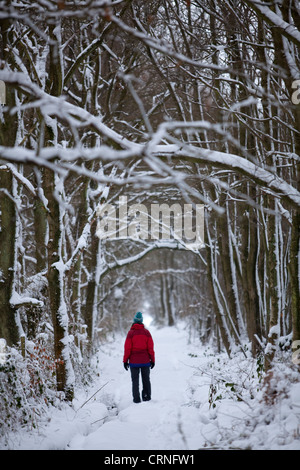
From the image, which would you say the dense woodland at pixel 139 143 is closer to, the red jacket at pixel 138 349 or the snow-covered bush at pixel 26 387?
the snow-covered bush at pixel 26 387

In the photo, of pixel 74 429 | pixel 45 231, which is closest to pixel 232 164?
pixel 74 429

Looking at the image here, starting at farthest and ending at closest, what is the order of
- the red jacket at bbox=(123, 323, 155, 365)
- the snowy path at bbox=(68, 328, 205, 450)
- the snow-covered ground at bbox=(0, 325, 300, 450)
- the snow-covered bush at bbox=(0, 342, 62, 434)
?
1. the red jacket at bbox=(123, 323, 155, 365)
2. the snow-covered bush at bbox=(0, 342, 62, 434)
3. the snowy path at bbox=(68, 328, 205, 450)
4. the snow-covered ground at bbox=(0, 325, 300, 450)

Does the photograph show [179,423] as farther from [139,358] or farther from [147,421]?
[139,358]

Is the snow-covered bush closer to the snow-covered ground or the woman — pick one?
the snow-covered ground

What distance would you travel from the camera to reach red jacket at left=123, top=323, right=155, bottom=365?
6617mm

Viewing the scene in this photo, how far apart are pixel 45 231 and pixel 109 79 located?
459 cm

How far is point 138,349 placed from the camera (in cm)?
665
